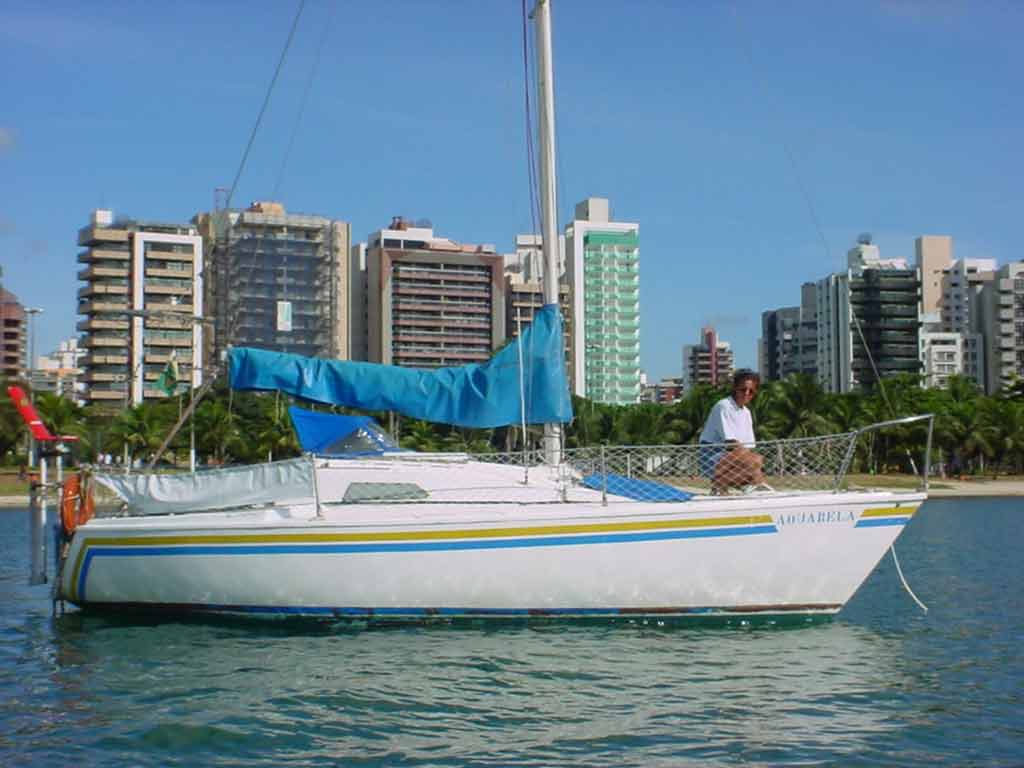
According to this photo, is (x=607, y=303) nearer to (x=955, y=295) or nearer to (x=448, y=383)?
(x=955, y=295)

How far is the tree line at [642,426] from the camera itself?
52.3 metres

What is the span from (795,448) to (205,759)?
23.5 ft

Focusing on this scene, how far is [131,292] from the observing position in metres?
99.1

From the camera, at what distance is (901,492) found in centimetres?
1212

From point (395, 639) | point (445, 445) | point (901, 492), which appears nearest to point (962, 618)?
point (901, 492)

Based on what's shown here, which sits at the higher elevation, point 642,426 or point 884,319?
point 884,319

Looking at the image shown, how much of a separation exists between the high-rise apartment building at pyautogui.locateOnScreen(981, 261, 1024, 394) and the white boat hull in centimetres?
11649

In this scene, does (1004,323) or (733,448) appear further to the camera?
(1004,323)

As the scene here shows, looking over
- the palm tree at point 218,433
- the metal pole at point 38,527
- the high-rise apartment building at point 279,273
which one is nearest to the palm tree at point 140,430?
the palm tree at point 218,433

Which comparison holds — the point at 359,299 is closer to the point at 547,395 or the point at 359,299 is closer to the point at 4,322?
the point at 4,322

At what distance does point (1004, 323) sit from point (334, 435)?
4731 inches

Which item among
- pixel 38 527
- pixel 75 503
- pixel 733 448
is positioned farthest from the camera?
pixel 38 527

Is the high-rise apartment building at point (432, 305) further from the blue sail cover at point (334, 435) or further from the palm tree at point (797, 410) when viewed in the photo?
the blue sail cover at point (334, 435)

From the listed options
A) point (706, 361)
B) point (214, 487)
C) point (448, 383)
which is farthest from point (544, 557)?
point (706, 361)
